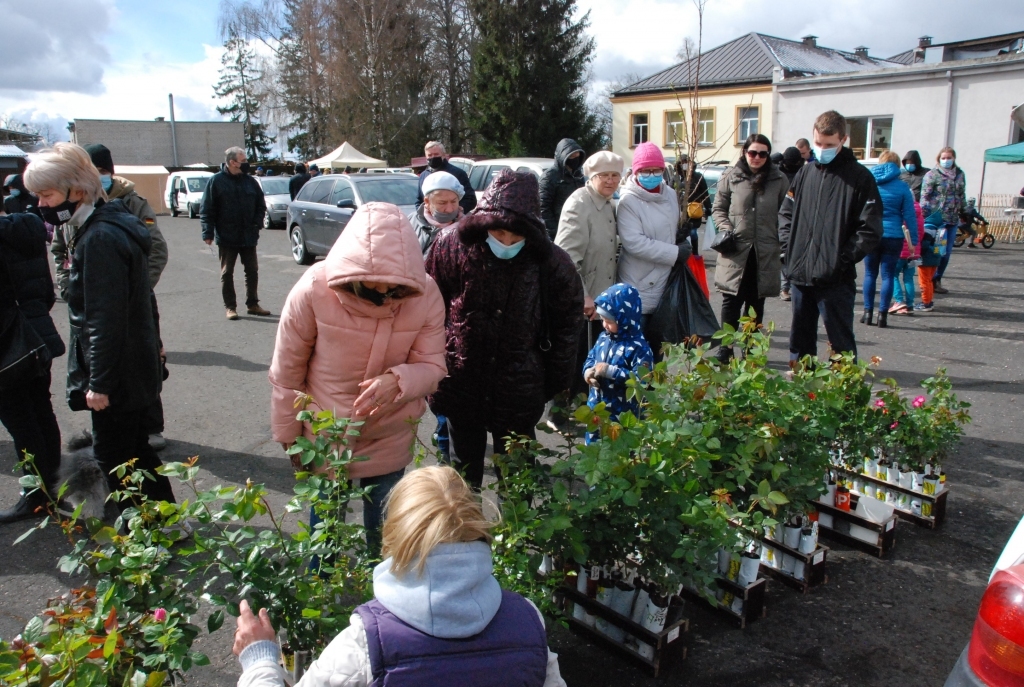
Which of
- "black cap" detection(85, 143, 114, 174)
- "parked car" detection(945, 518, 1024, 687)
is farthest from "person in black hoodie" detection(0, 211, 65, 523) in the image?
"parked car" detection(945, 518, 1024, 687)

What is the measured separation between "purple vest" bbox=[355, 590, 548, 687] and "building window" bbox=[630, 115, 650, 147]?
38371mm

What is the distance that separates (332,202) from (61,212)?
37.1 feet

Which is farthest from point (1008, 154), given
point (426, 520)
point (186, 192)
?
point (186, 192)

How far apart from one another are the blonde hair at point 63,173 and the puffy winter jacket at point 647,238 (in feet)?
10.0

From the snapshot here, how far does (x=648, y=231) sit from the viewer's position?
5.12 m

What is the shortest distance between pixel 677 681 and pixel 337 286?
6.19 ft

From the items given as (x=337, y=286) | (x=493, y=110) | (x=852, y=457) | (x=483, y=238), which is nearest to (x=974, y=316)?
(x=852, y=457)

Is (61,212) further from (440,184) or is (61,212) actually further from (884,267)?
(884,267)

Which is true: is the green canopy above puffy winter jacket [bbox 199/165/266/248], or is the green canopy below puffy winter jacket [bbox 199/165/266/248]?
above

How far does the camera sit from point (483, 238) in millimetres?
3393

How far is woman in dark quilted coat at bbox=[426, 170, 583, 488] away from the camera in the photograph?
10.9ft

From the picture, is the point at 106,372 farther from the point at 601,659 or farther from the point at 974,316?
the point at 974,316

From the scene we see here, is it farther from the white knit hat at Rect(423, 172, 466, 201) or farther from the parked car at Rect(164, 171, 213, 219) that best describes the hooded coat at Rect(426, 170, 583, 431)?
the parked car at Rect(164, 171, 213, 219)

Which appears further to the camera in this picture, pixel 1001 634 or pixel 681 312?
pixel 681 312
